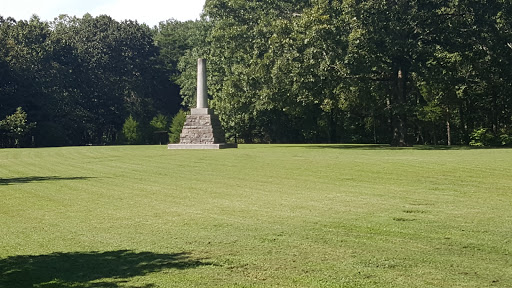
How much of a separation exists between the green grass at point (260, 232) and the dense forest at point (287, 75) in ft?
78.2

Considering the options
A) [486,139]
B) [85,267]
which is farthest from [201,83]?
[85,267]

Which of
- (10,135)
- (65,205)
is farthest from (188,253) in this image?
(10,135)

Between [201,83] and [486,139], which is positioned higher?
[201,83]

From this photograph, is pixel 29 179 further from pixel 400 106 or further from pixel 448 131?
pixel 448 131

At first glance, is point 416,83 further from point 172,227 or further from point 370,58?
point 172,227

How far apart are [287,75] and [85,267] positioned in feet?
119

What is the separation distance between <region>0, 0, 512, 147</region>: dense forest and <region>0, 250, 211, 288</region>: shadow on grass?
33635 millimetres

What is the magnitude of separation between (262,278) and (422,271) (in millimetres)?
1869

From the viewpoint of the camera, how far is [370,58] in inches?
1687

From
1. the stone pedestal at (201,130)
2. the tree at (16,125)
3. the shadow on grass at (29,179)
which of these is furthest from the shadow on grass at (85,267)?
the tree at (16,125)

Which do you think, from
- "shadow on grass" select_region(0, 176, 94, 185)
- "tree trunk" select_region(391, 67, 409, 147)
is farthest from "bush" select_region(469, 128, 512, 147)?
"shadow on grass" select_region(0, 176, 94, 185)

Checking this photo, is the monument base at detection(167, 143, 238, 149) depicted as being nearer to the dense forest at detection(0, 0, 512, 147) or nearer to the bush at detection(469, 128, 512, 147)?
the dense forest at detection(0, 0, 512, 147)

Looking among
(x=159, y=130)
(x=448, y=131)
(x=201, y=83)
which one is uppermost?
(x=201, y=83)

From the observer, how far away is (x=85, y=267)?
27.1 ft
